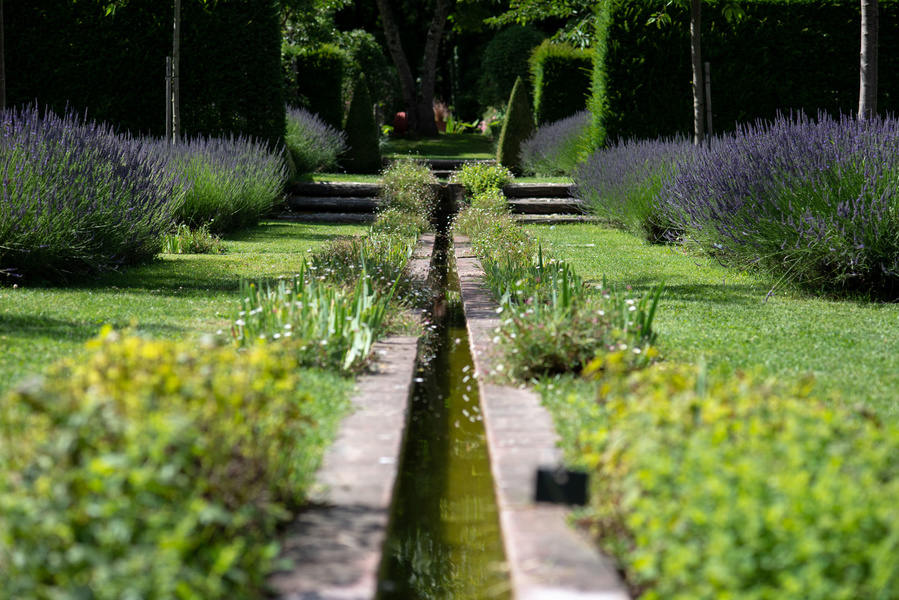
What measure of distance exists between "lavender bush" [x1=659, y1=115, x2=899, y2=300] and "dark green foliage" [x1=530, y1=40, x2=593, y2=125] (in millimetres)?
11455

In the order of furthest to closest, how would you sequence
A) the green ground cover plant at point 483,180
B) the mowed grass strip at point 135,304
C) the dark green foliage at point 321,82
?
1. the dark green foliage at point 321,82
2. the green ground cover plant at point 483,180
3. the mowed grass strip at point 135,304

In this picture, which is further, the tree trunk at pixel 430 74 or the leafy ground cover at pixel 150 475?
the tree trunk at pixel 430 74

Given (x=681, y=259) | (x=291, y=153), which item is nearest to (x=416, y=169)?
(x=291, y=153)

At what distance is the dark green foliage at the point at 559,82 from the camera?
722 inches

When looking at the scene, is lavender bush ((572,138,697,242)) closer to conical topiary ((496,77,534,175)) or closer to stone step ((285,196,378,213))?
stone step ((285,196,378,213))

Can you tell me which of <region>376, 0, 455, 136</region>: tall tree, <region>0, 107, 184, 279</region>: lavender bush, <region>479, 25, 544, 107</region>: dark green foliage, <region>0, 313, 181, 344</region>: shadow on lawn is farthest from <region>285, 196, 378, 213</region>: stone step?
<region>479, 25, 544, 107</region>: dark green foliage

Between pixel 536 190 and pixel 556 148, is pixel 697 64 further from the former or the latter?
pixel 556 148

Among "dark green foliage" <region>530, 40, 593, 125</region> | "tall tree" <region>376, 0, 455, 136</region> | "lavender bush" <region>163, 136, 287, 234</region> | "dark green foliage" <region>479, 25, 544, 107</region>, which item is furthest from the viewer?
"dark green foliage" <region>479, 25, 544, 107</region>

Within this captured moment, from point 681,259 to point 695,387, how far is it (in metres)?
5.80

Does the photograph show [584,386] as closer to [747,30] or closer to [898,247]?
[898,247]

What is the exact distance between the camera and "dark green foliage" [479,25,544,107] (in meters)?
25.4

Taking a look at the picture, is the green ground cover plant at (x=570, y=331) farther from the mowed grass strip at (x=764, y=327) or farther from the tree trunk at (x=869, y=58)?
the tree trunk at (x=869, y=58)

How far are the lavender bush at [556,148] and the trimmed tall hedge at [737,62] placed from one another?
1254mm

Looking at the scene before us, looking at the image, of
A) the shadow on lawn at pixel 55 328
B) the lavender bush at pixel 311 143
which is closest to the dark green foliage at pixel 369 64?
the lavender bush at pixel 311 143
